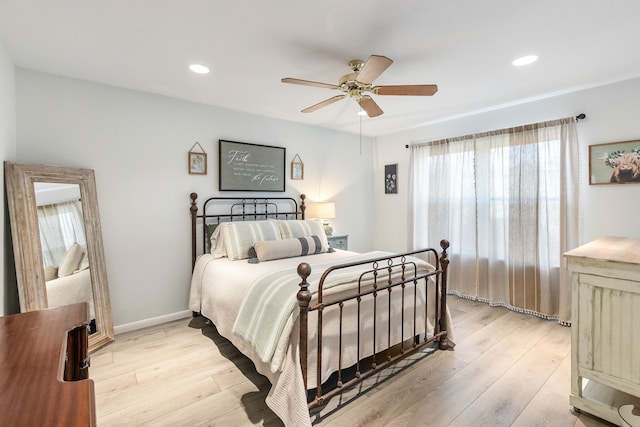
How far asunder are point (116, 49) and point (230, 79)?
0.87 m

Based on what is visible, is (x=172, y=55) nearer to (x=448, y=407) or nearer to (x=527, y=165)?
(x=448, y=407)

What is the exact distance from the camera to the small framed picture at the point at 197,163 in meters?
3.38

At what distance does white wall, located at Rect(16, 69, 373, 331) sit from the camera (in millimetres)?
2656

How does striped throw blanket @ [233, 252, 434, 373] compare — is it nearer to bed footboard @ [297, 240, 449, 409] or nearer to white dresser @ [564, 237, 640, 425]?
bed footboard @ [297, 240, 449, 409]

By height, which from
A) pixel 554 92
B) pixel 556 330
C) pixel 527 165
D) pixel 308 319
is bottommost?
pixel 556 330

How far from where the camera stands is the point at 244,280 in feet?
7.87

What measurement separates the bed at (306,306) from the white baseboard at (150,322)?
0.29 metres

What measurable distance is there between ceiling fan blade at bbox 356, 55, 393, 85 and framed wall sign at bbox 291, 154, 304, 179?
2146 millimetres

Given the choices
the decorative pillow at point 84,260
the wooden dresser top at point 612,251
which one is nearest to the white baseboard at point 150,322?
the decorative pillow at point 84,260

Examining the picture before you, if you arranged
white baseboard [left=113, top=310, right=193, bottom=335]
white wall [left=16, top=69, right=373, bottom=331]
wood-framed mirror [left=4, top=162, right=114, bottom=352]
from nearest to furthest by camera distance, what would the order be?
→ wood-framed mirror [left=4, top=162, right=114, bottom=352] → white wall [left=16, top=69, right=373, bottom=331] → white baseboard [left=113, top=310, right=193, bottom=335]

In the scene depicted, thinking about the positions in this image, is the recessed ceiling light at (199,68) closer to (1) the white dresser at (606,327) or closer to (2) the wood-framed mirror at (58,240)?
(2) the wood-framed mirror at (58,240)

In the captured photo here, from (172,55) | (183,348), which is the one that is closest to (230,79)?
(172,55)

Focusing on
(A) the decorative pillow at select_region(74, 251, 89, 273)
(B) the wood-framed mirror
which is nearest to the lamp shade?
(B) the wood-framed mirror

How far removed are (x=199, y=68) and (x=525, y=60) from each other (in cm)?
267
